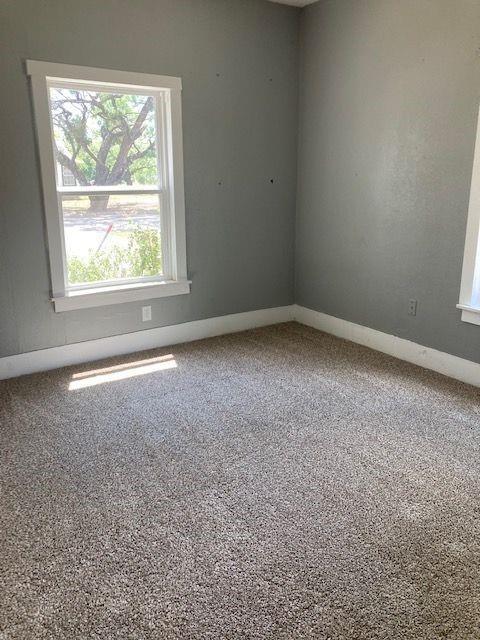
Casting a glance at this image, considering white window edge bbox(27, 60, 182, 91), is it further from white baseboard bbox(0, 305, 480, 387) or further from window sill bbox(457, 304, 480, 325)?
window sill bbox(457, 304, 480, 325)

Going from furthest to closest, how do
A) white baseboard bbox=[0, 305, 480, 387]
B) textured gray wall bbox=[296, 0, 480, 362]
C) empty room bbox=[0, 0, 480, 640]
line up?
white baseboard bbox=[0, 305, 480, 387] → textured gray wall bbox=[296, 0, 480, 362] → empty room bbox=[0, 0, 480, 640]

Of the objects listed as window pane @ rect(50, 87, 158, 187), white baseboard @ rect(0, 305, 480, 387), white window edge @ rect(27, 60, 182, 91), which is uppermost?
white window edge @ rect(27, 60, 182, 91)

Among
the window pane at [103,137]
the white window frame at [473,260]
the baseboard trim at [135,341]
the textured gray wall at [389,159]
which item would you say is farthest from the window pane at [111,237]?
the white window frame at [473,260]

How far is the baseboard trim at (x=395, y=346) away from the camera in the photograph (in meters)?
3.47

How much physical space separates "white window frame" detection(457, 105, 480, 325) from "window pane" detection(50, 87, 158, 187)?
7.37 feet

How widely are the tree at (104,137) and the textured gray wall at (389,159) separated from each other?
145 centimetres

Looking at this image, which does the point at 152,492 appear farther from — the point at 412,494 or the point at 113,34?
the point at 113,34

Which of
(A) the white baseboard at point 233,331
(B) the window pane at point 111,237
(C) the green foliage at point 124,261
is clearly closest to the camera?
(A) the white baseboard at point 233,331

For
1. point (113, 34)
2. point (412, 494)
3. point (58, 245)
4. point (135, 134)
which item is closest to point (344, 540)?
point (412, 494)

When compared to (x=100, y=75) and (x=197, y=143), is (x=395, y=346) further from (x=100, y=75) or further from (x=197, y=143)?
(x=100, y=75)

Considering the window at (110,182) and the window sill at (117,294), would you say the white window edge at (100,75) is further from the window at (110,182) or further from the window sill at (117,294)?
the window sill at (117,294)

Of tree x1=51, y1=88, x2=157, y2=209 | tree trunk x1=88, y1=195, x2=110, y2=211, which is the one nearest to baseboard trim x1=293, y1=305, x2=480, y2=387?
tree x1=51, y1=88, x2=157, y2=209

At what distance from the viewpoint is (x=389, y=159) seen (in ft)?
12.3

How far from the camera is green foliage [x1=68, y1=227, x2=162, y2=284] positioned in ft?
12.4
